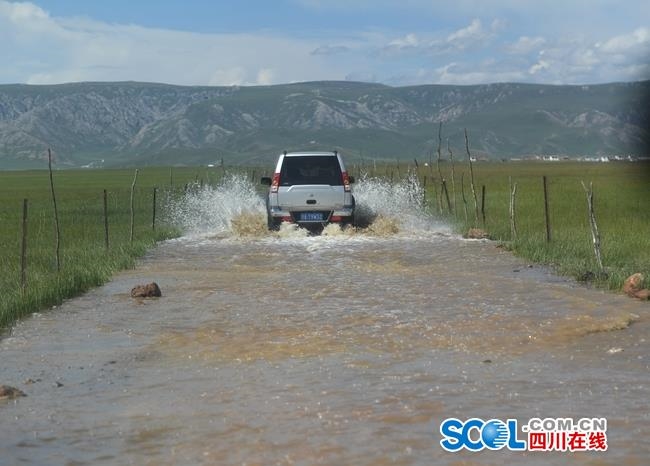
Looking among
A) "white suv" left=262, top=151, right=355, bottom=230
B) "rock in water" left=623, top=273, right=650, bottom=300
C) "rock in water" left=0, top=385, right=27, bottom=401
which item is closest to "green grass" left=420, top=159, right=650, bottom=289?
"rock in water" left=623, top=273, right=650, bottom=300

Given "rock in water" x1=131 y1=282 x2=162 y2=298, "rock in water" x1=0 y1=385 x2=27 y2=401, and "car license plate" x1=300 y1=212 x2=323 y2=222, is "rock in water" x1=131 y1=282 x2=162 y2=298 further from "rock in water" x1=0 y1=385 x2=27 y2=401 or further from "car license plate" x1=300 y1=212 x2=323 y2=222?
"car license plate" x1=300 y1=212 x2=323 y2=222

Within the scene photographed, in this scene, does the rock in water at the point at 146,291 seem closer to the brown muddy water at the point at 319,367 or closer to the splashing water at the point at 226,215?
the brown muddy water at the point at 319,367

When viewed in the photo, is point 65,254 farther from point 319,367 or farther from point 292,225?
point 319,367

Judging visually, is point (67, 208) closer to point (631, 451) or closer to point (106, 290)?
point (106, 290)

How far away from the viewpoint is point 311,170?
67.8 feet

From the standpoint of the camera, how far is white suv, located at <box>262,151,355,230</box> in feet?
66.8

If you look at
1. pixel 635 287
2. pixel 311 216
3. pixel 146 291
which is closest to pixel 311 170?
pixel 311 216

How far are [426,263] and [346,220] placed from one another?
4.56 meters

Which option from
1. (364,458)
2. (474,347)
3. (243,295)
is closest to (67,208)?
(243,295)

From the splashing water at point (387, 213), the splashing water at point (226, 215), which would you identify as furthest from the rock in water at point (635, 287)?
the splashing water at point (226, 215)

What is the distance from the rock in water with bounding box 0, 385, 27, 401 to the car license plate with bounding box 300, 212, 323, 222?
13081mm

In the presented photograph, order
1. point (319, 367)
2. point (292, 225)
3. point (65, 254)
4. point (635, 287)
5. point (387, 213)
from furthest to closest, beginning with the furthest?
point (387, 213) < point (292, 225) < point (65, 254) < point (635, 287) < point (319, 367)

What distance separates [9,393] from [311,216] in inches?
520

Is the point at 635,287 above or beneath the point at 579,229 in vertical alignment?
above
